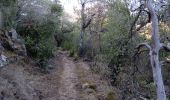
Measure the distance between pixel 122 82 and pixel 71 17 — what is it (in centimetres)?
3635

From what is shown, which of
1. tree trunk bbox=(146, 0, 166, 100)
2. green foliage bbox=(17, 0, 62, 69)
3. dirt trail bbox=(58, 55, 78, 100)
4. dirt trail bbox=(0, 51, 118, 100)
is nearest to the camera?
tree trunk bbox=(146, 0, 166, 100)

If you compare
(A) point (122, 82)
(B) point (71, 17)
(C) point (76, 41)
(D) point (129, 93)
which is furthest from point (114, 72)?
(B) point (71, 17)

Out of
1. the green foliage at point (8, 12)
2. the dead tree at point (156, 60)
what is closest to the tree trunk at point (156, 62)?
the dead tree at point (156, 60)

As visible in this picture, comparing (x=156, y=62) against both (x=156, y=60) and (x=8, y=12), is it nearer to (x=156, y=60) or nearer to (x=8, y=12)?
(x=156, y=60)

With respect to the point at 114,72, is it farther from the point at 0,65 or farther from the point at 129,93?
the point at 0,65

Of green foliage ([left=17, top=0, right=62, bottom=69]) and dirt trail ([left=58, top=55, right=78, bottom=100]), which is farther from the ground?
green foliage ([left=17, top=0, right=62, bottom=69])

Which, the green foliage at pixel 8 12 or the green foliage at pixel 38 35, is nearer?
the green foliage at pixel 8 12

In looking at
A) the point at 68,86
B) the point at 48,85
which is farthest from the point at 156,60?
the point at 48,85

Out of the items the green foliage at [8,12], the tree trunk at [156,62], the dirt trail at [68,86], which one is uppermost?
the green foliage at [8,12]

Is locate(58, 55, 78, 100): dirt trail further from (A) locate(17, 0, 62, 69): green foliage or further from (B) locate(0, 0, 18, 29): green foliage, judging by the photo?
(B) locate(0, 0, 18, 29): green foliage

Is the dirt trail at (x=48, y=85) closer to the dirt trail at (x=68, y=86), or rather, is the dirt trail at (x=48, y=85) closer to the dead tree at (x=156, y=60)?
the dirt trail at (x=68, y=86)

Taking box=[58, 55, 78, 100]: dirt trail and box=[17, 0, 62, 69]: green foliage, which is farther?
box=[17, 0, 62, 69]: green foliage

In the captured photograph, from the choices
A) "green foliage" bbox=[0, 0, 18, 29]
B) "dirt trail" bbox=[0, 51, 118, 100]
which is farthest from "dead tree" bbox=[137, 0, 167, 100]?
"green foliage" bbox=[0, 0, 18, 29]

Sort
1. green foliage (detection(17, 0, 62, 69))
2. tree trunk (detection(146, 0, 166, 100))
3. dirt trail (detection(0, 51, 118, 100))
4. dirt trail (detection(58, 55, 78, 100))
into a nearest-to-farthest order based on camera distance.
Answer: tree trunk (detection(146, 0, 166, 100)), dirt trail (detection(0, 51, 118, 100)), dirt trail (detection(58, 55, 78, 100)), green foliage (detection(17, 0, 62, 69))
